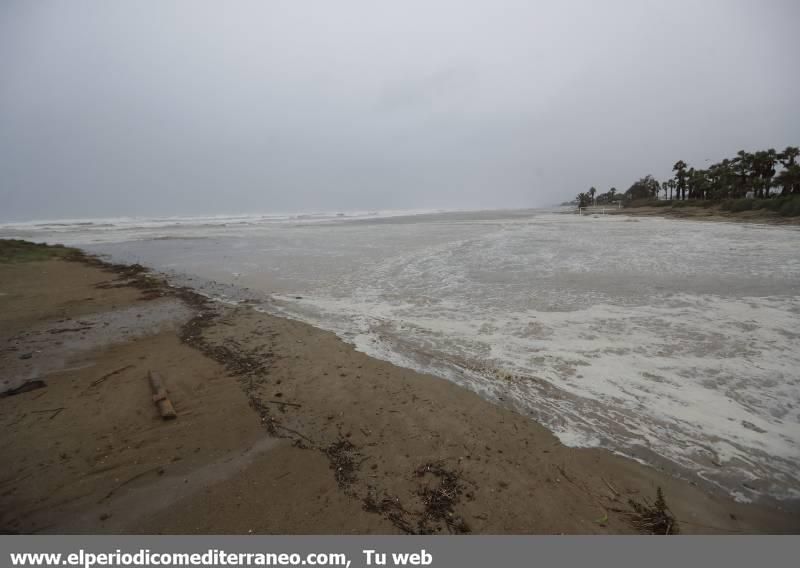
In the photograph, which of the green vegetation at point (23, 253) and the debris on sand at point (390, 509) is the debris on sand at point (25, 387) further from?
the green vegetation at point (23, 253)

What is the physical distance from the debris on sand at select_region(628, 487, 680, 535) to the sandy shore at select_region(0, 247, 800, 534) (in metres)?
0.06

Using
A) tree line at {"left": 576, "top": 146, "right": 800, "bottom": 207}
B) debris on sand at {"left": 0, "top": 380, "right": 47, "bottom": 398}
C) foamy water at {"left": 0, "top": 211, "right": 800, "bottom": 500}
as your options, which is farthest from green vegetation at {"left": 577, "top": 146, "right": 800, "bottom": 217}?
debris on sand at {"left": 0, "top": 380, "right": 47, "bottom": 398}

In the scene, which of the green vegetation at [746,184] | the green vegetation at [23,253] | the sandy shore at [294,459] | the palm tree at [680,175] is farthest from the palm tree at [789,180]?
the green vegetation at [23,253]

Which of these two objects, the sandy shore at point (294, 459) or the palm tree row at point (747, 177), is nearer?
the sandy shore at point (294, 459)

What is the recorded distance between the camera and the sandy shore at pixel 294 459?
8.80ft

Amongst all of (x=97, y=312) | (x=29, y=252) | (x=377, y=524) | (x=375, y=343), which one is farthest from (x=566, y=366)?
(x=29, y=252)

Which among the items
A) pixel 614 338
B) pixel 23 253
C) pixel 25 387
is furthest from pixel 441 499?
pixel 23 253

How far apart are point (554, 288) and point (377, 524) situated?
30.3ft

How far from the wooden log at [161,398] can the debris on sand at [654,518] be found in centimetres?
494

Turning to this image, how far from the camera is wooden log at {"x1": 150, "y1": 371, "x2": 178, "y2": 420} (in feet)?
13.1

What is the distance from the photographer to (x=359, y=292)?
1031cm

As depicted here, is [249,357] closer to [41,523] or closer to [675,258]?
[41,523]

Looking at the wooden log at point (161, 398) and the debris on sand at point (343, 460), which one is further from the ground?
the wooden log at point (161, 398)

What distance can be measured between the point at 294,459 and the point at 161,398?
2.31 meters
